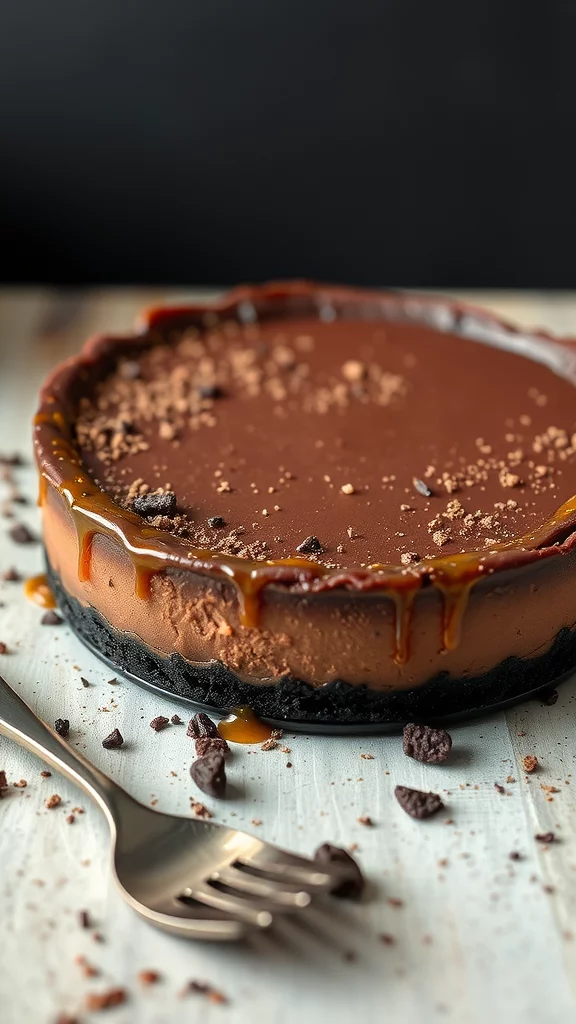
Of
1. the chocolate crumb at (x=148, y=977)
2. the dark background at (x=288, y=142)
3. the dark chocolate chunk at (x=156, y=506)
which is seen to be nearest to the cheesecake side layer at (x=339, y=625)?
the dark chocolate chunk at (x=156, y=506)

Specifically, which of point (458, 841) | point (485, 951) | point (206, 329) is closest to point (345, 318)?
point (206, 329)

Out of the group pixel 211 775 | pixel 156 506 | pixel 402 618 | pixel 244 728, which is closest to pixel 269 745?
pixel 244 728

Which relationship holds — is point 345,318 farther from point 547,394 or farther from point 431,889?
point 431,889

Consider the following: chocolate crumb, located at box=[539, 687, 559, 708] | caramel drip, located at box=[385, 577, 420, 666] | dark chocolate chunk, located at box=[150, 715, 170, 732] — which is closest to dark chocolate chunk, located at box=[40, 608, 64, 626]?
dark chocolate chunk, located at box=[150, 715, 170, 732]

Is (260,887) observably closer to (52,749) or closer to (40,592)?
(52,749)

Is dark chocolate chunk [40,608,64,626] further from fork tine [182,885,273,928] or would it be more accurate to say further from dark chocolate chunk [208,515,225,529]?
fork tine [182,885,273,928]

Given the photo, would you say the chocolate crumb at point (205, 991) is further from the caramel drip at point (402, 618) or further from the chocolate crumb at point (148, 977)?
the caramel drip at point (402, 618)

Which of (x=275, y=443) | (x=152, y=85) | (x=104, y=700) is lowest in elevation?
(x=104, y=700)
